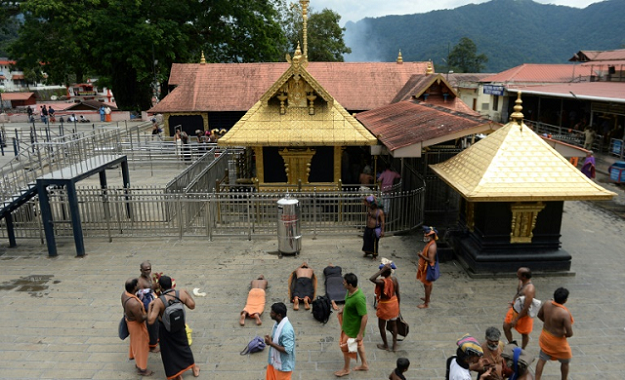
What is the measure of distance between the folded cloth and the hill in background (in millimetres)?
112948

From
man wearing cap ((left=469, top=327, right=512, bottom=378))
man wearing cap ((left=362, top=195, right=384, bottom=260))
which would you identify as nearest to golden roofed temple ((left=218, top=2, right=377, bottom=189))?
man wearing cap ((left=362, top=195, right=384, bottom=260))

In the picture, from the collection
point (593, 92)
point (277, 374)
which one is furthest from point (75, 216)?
point (593, 92)

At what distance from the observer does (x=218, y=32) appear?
38.9 meters

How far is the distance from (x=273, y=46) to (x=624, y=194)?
30.9 meters

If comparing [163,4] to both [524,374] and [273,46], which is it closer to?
[273,46]

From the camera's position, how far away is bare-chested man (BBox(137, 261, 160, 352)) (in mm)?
7117

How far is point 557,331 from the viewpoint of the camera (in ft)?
20.5

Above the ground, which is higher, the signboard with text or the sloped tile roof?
the signboard with text

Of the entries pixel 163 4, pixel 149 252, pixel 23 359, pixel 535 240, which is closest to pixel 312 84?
pixel 149 252

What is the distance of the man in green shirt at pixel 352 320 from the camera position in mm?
6414

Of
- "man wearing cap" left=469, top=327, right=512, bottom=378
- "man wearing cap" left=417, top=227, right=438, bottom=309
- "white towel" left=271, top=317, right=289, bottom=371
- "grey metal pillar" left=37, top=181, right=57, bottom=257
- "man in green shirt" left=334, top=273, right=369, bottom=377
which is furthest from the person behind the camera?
"grey metal pillar" left=37, top=181, right=57, bottom=257

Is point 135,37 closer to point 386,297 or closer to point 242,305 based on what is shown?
point 242,305

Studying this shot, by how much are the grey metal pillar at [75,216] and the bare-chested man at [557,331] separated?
10560mm

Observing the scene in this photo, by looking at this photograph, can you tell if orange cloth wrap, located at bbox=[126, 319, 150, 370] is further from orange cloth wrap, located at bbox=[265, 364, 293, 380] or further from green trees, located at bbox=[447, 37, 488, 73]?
green trees, located at bbox=[447, 37, 488, 73]
